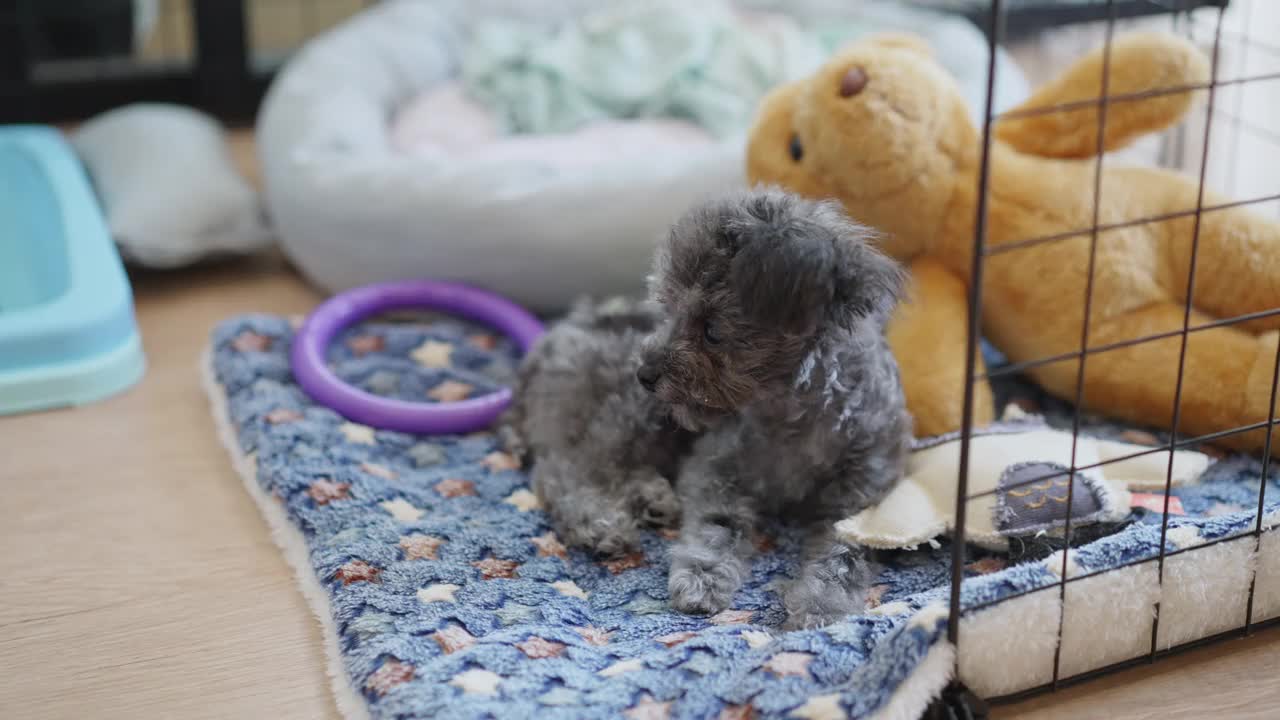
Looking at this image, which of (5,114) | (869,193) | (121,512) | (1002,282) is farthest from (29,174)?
(1002,282)

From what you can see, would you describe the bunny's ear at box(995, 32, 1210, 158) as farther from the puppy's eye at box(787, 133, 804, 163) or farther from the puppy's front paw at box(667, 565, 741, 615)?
the puppy's front paw at box(667, 565, 741, 615)

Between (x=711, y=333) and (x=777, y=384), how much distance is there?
0.41 feet

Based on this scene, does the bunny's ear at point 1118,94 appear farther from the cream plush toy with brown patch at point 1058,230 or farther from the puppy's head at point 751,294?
the puppy's head at point 751,294

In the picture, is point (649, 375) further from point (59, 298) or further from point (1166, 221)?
point (59, 298)

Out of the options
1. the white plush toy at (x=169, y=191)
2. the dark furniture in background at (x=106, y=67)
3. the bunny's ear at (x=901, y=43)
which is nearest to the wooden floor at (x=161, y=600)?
the white plush toy at (x=169, y=191)

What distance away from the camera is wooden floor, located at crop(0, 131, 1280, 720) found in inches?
70.2

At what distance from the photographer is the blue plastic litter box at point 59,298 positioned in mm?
2506

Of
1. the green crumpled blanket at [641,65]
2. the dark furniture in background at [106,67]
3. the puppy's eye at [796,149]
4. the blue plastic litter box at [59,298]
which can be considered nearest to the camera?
the puppy's eye at [796,149]

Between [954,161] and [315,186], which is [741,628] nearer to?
[954,161]

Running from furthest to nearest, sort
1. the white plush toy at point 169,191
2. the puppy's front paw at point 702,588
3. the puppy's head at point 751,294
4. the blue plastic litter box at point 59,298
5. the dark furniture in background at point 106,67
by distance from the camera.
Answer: the dark furniture in background at point 106,67 < the white plush toy at point 169,191 < the blue plastic litter box at point 59,298 < the puppy's front paw at point 702,588 < the puppy's head at point 751,294

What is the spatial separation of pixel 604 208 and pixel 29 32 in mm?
2048

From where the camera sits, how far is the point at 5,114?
12.4 ft

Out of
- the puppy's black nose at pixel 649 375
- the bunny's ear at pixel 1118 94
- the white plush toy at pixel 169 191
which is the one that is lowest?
the white plush toy at pixel 169 191

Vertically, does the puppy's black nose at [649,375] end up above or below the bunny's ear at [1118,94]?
below
